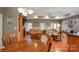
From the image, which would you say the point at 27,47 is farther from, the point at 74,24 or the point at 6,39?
the point at 74,24

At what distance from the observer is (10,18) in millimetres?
2043

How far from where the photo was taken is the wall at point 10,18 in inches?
79.7

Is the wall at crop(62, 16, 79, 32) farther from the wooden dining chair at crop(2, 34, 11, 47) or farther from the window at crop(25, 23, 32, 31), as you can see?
the wooden dining chair at crop(2, 34, 11, 47)

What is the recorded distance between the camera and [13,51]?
81.0 inches

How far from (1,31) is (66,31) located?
1217mm

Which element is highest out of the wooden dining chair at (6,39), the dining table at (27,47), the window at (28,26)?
the window at (28,26)

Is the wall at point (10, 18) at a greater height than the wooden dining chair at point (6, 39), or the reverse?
the wall at point (10, 18)

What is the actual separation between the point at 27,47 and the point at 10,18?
628mm

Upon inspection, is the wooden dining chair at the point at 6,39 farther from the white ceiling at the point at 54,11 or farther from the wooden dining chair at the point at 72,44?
the wooden dining chair at the point at 72,44

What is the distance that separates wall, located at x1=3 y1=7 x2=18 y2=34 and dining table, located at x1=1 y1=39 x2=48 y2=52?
260 mm

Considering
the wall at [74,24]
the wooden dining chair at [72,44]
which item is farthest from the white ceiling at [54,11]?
the wooden dining chair at [72,44]

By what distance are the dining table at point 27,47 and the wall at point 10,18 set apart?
0.26 meters
